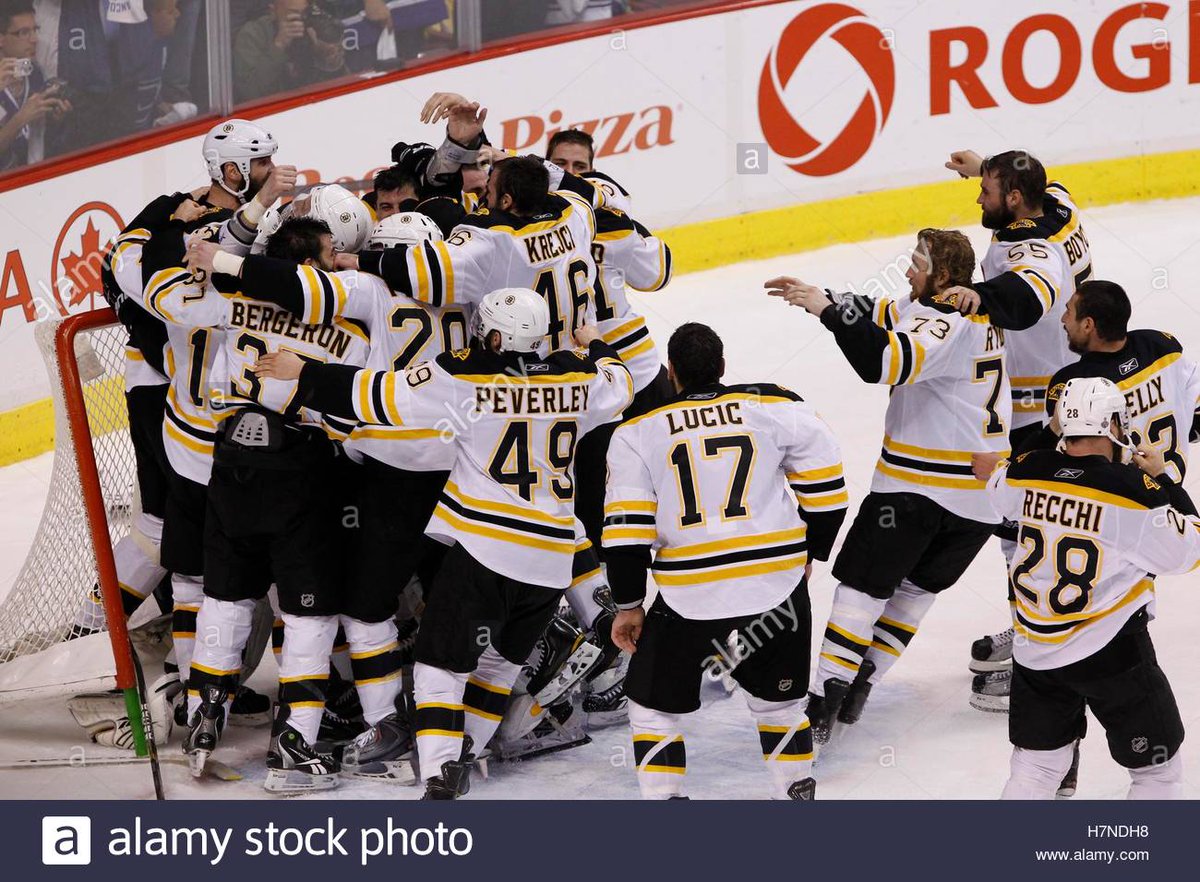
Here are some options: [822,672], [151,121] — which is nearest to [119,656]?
[822,672]

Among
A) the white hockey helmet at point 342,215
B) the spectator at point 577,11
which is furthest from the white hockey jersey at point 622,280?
the spectator at point 577,11

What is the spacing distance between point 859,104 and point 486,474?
5.53m

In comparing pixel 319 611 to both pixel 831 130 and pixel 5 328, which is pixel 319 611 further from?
pixel 831 130

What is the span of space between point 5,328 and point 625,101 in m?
3.36

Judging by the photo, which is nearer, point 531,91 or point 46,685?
point 46,685

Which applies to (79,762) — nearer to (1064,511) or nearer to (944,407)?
(944,407)

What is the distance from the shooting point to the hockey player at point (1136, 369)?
5.25 meters

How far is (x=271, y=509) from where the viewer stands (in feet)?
17.4

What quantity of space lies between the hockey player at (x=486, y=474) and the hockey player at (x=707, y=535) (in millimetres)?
325

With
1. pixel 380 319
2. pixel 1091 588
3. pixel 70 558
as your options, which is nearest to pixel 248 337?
pixel 380 319

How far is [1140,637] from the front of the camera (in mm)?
4691

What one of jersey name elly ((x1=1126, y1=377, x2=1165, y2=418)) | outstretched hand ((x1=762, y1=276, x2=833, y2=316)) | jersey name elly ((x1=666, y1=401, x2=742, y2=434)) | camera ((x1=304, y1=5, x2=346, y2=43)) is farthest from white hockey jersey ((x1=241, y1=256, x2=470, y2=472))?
camera ((x1=304, y1=5, x2=346, y2=43))

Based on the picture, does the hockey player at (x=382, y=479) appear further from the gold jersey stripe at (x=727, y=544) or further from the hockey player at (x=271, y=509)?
the gold jersey stripe at (x=727, y=544)

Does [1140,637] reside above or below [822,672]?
above
